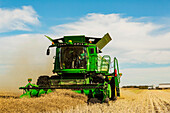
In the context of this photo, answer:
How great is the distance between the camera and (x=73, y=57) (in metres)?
11.6

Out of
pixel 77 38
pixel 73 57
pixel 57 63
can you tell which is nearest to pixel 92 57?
pixel 73 57

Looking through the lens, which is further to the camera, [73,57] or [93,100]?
[73,57]

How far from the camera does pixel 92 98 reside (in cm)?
1018

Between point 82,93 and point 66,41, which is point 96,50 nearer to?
point 66,41

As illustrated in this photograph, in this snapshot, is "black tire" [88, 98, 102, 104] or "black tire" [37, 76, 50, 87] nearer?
"black tire" [88, 98, 102, 104]

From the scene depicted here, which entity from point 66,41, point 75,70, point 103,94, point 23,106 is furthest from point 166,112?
point 66,41

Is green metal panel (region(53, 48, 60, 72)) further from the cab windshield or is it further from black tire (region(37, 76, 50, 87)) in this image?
black tire (region(37, 76, 50, 87))

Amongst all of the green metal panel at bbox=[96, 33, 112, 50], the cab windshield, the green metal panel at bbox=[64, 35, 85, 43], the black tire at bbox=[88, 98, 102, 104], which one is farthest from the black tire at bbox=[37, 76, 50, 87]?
the green metal panel at bbox=[96, 33, 112, 50]

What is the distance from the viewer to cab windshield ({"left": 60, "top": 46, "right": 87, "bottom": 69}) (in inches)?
448

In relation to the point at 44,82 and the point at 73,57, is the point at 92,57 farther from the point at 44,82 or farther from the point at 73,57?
the point at 44,82

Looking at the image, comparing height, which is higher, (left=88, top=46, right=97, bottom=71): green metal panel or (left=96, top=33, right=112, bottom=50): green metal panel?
(left=96, top=33, right=112, bottom=50): green metal panel

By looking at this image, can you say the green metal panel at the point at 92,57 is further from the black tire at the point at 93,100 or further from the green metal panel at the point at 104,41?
the black tire at the point at 93,100

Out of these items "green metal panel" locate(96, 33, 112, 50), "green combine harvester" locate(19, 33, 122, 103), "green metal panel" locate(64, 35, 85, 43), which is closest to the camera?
"green combine harvester" locate(19, 33, 122, 103)

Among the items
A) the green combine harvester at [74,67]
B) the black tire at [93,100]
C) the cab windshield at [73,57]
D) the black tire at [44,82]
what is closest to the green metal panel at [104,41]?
the green combine harvester at [74,67]
